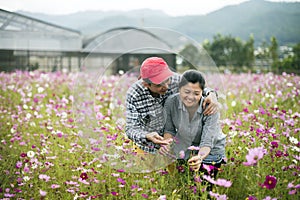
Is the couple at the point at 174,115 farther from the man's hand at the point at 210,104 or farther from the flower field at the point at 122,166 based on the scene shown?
the flower field at the point at 122,166

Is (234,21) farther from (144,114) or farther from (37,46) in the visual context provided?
(144,114)

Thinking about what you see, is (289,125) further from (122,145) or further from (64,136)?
(64,136)

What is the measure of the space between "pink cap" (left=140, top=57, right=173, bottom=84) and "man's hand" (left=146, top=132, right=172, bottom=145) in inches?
10.4

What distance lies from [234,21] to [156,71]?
4931cm

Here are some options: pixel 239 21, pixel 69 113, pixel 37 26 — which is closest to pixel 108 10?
pixel 239 21

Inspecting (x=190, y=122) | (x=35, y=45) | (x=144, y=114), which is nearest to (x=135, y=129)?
(x=144, y=114)

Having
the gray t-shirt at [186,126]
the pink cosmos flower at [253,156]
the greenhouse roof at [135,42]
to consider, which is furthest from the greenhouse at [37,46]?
the pink cosmos flower at [253,156]

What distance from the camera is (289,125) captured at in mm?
2729

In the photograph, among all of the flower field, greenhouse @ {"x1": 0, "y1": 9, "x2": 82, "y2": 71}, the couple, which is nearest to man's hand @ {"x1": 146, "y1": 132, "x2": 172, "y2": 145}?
the couple

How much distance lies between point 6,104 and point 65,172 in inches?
91.1

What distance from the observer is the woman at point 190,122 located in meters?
1.79

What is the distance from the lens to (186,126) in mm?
1870

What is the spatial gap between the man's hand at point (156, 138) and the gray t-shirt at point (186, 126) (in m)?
0.05

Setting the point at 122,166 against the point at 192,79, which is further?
the point at 122,166
